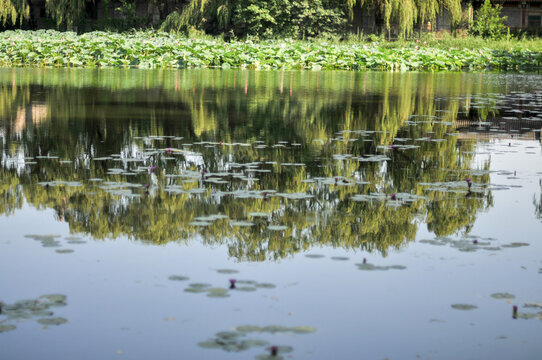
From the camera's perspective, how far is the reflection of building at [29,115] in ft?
36.0

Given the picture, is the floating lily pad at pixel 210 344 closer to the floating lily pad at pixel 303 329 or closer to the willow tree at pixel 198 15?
the floating lily pad at pixel 303 329

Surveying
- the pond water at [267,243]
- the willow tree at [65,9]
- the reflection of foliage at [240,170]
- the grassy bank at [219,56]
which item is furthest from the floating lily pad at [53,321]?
the willow tree at [65,9]

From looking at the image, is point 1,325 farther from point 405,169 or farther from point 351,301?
point 405,169

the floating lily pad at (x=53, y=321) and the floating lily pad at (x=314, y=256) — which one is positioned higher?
the floating lily pad at (x=314, y=256)

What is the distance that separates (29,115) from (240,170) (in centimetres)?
578

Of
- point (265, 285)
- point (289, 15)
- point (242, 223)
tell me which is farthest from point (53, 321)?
point (289, 15)

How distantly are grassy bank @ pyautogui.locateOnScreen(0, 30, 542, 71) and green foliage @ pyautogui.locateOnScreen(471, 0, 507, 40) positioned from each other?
818 cm

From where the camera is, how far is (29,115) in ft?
40.3

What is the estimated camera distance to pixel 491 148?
9.66 metres

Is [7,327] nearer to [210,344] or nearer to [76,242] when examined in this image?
[210,344]

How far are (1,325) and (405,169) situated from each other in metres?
4.87

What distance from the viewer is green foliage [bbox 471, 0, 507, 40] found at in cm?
4331

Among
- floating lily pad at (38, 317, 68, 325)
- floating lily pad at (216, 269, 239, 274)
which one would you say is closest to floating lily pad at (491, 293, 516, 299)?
floating lily pad at (216, 269, 239, 274)

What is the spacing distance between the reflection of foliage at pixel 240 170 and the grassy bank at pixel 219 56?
15.6 m
